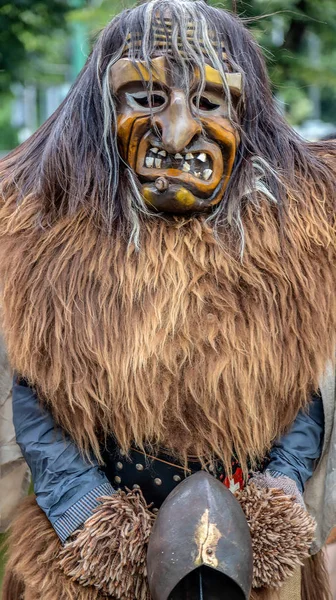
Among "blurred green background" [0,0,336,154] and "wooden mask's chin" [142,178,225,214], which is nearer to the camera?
"wooden mask's chin" [142,178,225,214]

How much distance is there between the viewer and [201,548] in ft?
4.99

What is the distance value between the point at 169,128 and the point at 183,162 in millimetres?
80

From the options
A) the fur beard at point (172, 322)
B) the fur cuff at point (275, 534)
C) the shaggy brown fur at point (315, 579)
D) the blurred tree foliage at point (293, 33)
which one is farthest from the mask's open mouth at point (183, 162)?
the blurred tree foliage at point (293, 33)

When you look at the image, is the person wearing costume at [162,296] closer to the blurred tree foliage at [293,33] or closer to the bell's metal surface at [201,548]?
the bell's metal surface at [201,548]

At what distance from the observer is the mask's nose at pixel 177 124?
165 cm

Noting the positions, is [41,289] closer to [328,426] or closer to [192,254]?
[192,254]

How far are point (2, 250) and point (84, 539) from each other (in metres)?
0.65

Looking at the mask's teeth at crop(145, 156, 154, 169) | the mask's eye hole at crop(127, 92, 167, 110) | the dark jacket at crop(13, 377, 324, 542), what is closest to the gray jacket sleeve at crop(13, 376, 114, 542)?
the dark jacket at crop(13, 377, 324, 542)

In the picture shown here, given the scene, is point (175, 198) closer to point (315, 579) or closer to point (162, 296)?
point (162, 296)

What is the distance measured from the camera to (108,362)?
169 cm

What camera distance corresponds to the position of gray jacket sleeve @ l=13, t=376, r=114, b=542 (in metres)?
1.68

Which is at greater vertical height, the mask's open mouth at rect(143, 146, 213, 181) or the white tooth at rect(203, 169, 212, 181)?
the mask's open mouth at rect(143, 146, 213, 181)

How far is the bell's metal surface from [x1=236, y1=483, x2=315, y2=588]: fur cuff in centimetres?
9

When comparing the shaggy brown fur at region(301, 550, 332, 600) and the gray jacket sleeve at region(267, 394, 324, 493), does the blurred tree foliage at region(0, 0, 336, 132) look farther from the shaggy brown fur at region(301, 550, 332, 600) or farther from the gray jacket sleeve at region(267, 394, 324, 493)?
the shaggy brown fur at region(301, 550, 332, 600)
